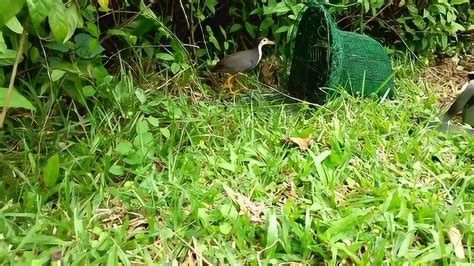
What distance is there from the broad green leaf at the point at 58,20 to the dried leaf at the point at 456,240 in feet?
4.16

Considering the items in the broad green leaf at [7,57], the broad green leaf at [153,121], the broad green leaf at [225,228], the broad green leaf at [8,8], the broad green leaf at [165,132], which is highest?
the broad green leaf at [8,8]

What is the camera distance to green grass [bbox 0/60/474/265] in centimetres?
177

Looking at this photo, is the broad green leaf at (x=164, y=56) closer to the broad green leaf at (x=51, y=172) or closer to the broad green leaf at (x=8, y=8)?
the broad green leaf at (x=51, y=172)

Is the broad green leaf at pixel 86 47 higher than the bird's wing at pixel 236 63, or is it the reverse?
the broad green leaf at pixel 86 47

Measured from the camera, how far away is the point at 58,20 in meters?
1.42

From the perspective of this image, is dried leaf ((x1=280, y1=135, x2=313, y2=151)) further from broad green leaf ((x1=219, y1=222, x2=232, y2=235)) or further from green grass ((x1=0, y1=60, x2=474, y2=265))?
broad green leaf ((x1=219, y1=222, x2=232, y2=235))

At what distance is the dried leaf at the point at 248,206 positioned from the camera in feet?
6.34

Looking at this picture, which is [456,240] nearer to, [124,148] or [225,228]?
[225,228]

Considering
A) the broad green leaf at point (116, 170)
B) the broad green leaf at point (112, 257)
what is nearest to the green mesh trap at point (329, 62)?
the broad green leaf at point (116, 170)

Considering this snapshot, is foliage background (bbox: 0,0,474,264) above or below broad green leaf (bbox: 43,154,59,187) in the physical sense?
below

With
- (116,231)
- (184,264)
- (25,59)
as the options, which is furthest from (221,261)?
(25,59)

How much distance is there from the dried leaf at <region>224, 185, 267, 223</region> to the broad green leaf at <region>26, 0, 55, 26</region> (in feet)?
2.94

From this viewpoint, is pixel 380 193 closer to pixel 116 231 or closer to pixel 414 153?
pixel 414 153

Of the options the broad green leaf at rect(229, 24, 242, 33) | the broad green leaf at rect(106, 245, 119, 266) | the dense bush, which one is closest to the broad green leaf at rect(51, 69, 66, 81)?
the dense bush
